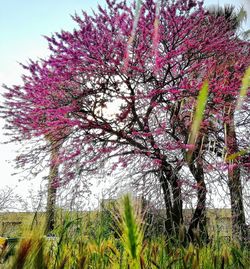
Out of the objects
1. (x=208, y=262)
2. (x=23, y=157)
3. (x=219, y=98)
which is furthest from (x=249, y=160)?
(x=208, y=262)

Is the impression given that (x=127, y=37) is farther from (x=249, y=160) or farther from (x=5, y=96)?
(x=249, y=160)

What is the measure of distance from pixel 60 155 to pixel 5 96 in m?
2.13

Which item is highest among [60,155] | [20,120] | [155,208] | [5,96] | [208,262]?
[5,96]

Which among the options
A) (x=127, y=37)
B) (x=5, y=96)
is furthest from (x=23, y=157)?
(x=127, y=37)

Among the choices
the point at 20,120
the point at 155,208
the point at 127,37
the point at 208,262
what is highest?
the point at 127,37

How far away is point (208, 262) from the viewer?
1557 millimetres

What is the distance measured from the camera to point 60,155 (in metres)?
8.34

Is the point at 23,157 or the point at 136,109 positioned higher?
the point at 136,109

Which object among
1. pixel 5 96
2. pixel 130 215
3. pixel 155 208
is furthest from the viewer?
pixel 5 96

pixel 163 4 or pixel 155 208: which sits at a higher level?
pixel 163 4

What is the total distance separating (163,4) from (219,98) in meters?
2.62

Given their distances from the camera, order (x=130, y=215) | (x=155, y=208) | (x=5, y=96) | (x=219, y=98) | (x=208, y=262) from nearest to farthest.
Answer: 1. (x=130, y=215)
2. (x=208, y=262)
3. (x=155, y=208)
4. (x=219, y=98)
5. (x=5, y=96)

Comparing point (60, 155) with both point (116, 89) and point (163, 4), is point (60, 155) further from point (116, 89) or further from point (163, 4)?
point (163, 4)

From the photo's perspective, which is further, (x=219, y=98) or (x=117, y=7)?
(x=117, y=7)
